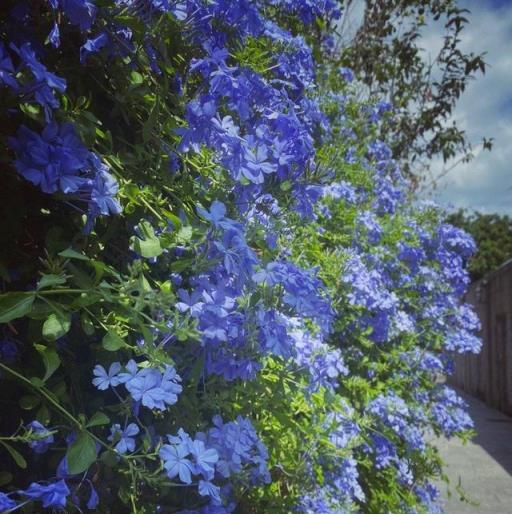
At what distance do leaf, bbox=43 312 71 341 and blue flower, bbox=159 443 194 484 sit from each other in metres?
0.29

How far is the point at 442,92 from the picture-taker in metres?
6.78

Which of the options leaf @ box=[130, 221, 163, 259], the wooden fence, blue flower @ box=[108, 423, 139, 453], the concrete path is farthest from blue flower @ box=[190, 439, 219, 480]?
the wooden fence

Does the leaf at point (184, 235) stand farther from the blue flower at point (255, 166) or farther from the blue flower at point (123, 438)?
the blue flower at point (123, 438)

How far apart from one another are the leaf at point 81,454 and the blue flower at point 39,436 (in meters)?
0.04

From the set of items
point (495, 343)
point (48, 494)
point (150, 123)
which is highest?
point (495, 343)

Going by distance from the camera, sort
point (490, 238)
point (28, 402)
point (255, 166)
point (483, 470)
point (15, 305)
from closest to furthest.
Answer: point (15, 305), point (28, 402), point (255, 166), point (483, 470), point (490, 238)

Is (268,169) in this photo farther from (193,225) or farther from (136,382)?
(136,382)

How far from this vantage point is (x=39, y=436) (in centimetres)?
98

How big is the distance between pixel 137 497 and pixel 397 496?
282 cm

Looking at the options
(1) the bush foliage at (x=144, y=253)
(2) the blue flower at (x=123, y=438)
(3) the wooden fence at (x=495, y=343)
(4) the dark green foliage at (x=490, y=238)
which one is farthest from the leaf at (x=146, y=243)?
(4) the dark green foliage at (x=490, y=238)

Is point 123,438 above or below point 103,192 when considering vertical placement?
below

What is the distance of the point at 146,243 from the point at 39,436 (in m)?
0.38

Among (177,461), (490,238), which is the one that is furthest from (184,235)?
(490,238)

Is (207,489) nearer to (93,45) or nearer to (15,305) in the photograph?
(15,305)
